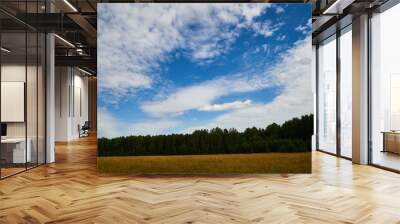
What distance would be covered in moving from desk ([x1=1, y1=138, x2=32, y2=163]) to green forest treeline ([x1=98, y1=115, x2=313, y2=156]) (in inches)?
59.3

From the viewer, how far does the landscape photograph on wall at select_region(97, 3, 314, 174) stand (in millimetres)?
6648

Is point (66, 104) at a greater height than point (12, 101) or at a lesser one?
greater

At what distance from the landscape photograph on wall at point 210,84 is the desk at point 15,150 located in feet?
4.95

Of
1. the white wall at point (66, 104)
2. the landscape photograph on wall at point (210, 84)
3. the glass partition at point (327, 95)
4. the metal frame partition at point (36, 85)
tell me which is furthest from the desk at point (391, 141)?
the white wall at point (66, 104)

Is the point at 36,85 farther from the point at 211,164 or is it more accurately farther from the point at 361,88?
the point at 361,88

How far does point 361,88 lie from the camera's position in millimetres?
7816

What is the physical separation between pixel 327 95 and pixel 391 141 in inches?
130

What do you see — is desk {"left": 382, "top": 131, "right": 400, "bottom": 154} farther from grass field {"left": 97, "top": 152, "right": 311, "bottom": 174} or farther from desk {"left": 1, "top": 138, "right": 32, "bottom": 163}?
desk {"left": 1, "top": 138, "right": 32, "bottom": 163}

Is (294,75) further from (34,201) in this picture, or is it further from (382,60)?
(34,201)

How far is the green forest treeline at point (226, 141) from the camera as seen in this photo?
21.9 feet

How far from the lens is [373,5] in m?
7.17

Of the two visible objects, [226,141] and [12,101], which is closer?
[12,101]

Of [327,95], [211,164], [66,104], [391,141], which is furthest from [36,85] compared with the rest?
[66,104]

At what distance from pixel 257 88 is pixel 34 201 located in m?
4.05
